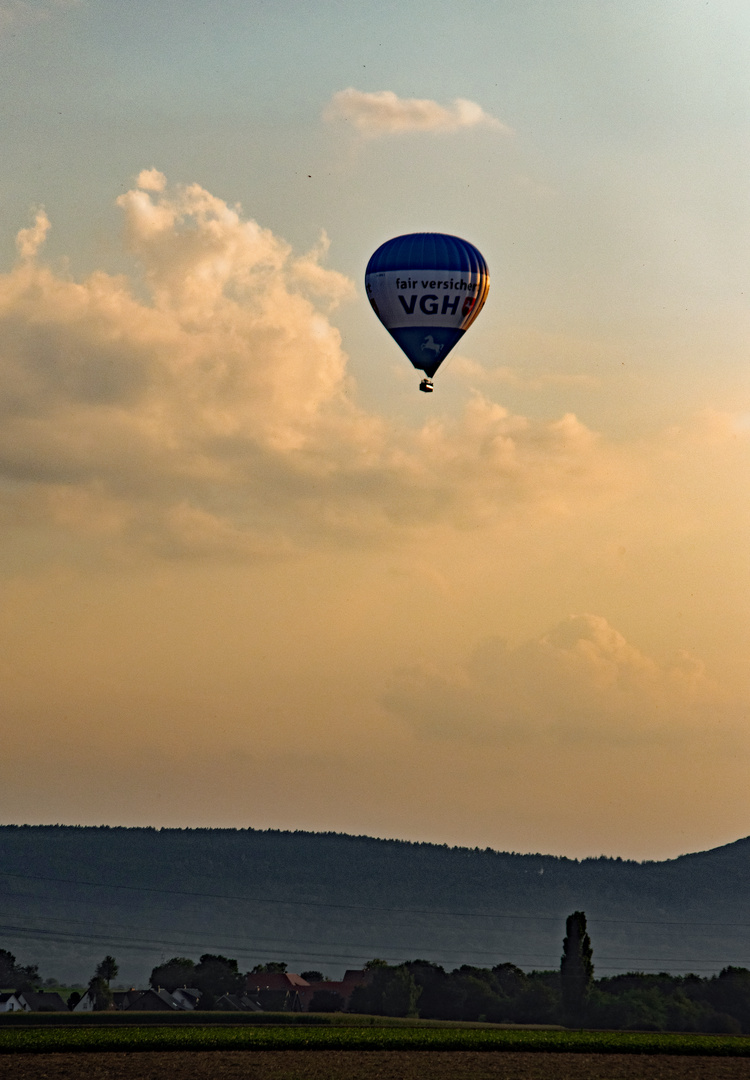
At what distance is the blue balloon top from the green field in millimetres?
42443

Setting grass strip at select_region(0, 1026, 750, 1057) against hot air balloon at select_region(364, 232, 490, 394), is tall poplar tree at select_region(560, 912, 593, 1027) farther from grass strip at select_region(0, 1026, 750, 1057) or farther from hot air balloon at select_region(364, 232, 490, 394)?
hot air balloon at select_region(364, 232, 490, 394)

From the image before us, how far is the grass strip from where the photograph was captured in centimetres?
7069

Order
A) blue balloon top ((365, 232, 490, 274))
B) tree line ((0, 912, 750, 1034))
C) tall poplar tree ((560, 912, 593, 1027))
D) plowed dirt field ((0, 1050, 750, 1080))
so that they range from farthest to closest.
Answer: tree line ((0, 912, 750, 1034)), tall poplar tree ((560, 912, 593, 1027)), blue balloon top ((365, 232, 490, 274)), plowed dirt field ((0, 1050, 750, 1080))

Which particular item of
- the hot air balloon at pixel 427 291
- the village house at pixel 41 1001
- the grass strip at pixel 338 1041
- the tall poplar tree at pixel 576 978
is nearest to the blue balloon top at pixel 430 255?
the hot air balloon at pixel 427 291

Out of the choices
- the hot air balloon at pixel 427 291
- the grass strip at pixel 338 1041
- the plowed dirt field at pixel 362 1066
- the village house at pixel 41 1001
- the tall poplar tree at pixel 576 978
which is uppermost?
the hot air balloon at pixel 427 291

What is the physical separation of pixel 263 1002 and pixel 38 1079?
365ft

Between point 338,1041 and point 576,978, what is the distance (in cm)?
5274

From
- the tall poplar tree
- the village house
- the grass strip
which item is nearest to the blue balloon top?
the grass strip

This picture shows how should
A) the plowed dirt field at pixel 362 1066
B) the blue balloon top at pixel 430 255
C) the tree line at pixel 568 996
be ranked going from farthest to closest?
the tree line at pixel 568 996 → the blue balloon top at pixel 430 255 → the plowed dirt field at pixel 362 1066

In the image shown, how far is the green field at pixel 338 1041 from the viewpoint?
70.7 metres

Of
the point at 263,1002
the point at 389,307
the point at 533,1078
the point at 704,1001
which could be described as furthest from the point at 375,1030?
the point at 263,1002

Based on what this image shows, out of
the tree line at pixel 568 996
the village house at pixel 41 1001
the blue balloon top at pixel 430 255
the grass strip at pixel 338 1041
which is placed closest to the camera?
the grass strip at pixel 338 1041

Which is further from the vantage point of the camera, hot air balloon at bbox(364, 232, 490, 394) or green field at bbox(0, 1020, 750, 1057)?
hot air balloon at bbox(364, 232, 490, 394)

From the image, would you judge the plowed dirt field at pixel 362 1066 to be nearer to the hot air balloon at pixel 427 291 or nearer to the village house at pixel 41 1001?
the hot air balloon at pixel 427 291
